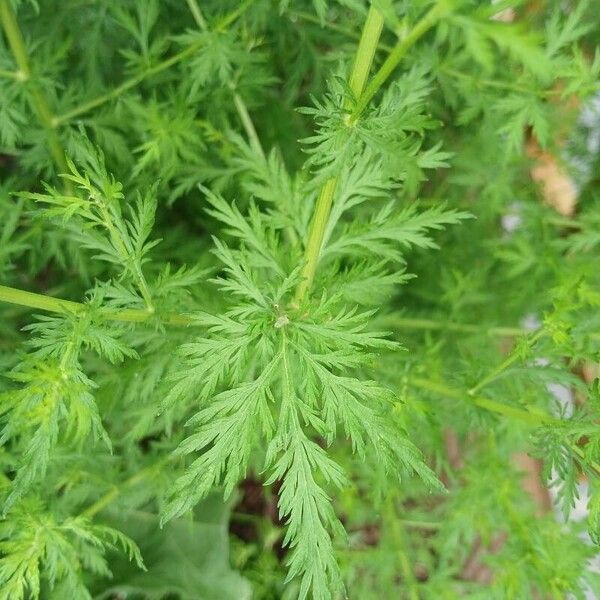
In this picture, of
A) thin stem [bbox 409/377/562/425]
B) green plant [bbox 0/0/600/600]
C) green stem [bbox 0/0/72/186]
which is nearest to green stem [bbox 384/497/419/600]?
green plant [bbox 0/0/600/600]

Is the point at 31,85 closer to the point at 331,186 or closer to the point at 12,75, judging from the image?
the point at 12,75

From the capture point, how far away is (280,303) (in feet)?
3.22

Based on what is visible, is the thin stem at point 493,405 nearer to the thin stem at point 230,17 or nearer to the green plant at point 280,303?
the green plant at point 280,303

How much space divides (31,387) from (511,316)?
1399 millimetres

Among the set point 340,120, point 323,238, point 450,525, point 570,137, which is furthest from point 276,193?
point 570,137

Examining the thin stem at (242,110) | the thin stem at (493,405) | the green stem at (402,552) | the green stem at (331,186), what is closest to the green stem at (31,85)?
the thin stem at (242,110)

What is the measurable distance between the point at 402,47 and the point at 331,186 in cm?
23

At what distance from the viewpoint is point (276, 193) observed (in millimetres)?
1157

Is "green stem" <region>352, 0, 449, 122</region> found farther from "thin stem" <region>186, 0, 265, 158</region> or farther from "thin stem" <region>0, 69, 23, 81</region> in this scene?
"thin stem" <region>0, 69, 23, 81</region>

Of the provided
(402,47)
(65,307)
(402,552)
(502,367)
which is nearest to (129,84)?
(65,307)

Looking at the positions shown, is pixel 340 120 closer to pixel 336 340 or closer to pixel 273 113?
pixel 336 340

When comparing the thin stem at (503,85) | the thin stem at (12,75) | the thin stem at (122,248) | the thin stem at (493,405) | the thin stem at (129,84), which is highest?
the thin stem at (12,75)

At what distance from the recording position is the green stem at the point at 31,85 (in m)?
1.10

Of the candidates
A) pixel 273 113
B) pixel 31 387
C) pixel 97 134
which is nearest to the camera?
pixel 31 387
